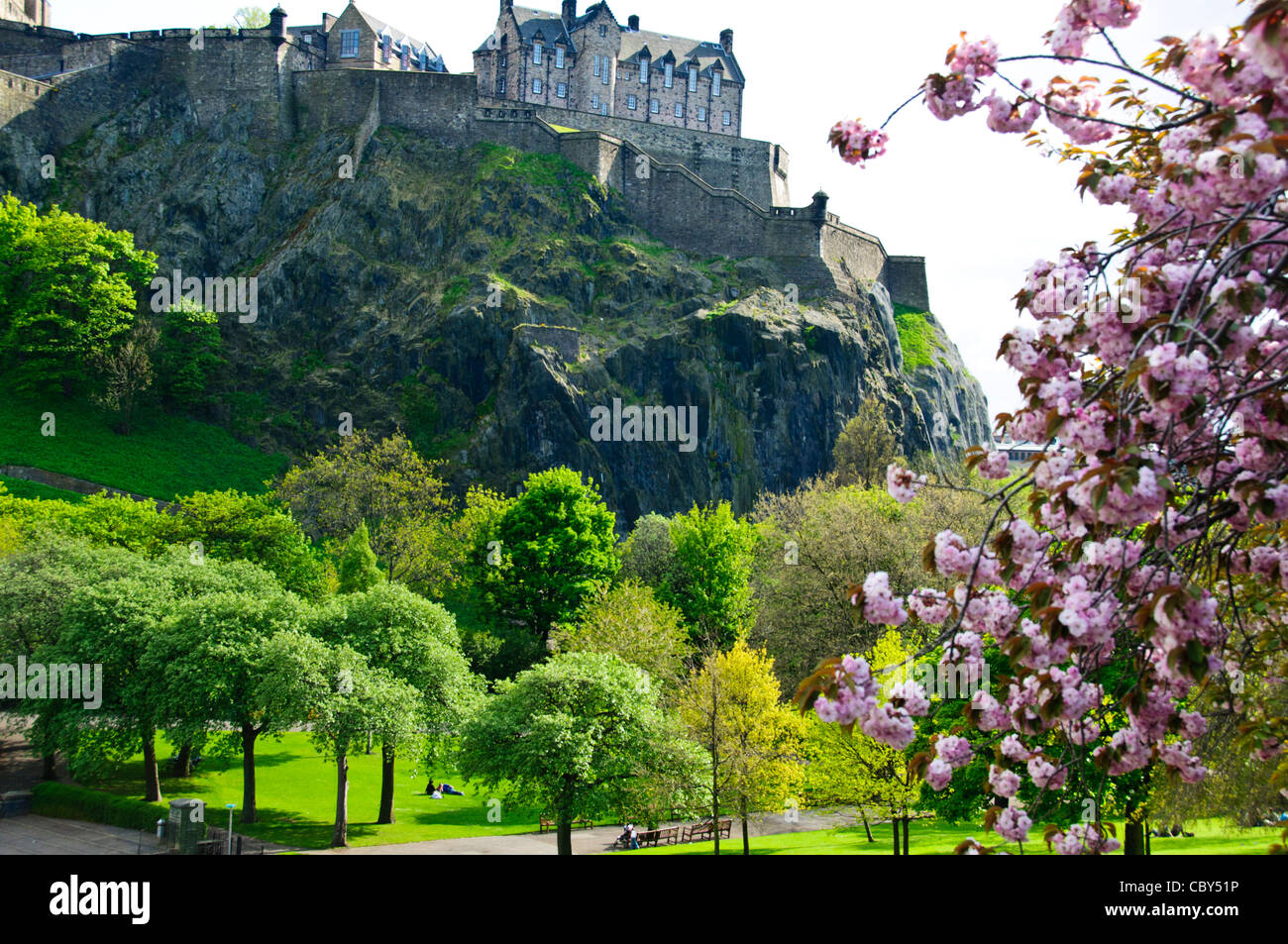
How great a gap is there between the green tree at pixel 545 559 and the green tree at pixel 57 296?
90.6 feet

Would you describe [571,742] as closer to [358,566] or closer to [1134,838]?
[1134,838]

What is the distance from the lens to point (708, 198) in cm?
7181

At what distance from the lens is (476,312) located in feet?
206

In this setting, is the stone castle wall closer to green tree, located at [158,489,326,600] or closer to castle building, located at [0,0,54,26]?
castle building, located at [0,0,54,26]

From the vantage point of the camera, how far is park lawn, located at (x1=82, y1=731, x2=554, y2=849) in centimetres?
2781

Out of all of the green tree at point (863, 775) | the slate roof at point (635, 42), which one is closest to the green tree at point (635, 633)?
the green tree at point (863, 775)

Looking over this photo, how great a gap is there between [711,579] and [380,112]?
41.8 meters

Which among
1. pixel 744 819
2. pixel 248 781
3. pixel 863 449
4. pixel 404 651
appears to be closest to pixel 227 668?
pixel 248 781

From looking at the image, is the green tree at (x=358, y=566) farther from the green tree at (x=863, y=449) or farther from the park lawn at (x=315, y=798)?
the green tree at (x=863, y=449)

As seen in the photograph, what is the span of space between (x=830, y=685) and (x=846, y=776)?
1951cm

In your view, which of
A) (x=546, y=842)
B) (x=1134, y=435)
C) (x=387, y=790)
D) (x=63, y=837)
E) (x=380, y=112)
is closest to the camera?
(x=1134, y=435)

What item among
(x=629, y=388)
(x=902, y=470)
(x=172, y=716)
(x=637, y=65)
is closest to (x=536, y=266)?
(x=629, y=388)

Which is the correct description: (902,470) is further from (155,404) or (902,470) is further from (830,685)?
(155,404)

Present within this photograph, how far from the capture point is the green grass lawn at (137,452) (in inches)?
2052
